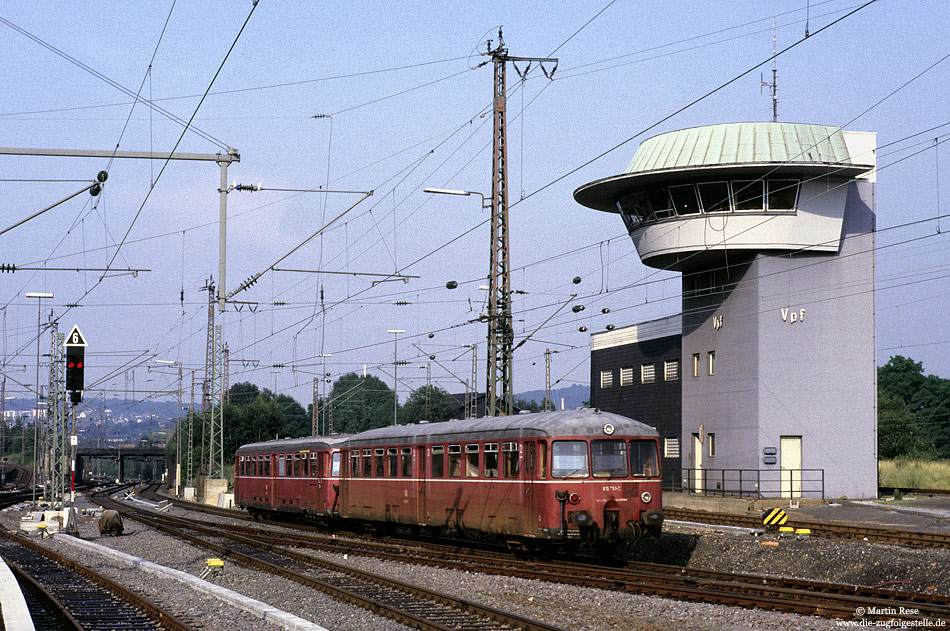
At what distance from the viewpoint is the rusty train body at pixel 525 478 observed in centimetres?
2000

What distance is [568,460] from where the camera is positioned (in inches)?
798

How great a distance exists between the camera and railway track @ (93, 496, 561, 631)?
1345 cm

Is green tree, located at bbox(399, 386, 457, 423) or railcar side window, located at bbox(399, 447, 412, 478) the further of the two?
green tree, located at bbox(399, 386, 457, 423)

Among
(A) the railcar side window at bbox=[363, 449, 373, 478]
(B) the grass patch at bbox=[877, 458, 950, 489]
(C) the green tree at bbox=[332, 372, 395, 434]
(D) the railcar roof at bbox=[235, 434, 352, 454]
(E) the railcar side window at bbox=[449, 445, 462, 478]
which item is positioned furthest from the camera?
(C) the green tree at bbox=[332, 372, 395, 434]

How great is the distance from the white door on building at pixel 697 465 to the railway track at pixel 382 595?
63.6 ft

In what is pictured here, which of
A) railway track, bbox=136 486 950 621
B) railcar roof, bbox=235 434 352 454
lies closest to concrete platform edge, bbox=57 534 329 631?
railway track, bbox=136 486 950 621

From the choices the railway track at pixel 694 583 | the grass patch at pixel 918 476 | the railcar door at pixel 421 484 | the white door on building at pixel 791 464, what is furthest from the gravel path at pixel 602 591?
the grass patch at pixel 918 476

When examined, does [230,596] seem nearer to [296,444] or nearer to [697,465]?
[296,444]

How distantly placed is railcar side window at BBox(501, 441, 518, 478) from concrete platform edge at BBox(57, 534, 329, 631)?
6472 millimetres

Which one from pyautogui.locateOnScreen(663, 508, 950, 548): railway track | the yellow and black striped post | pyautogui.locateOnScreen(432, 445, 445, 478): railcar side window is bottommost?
pyautogui.locateOnScreen(663, 508, 950, 548): railway track

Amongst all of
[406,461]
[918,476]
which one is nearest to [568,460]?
[406,461]

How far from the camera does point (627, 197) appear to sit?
3872 centimetres

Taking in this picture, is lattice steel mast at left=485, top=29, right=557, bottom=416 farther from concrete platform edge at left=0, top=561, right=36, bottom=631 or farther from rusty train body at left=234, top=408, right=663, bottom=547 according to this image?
concrete platform edge at left=0, top=561, right=36, bottom=631

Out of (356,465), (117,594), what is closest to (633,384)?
(356,465)
